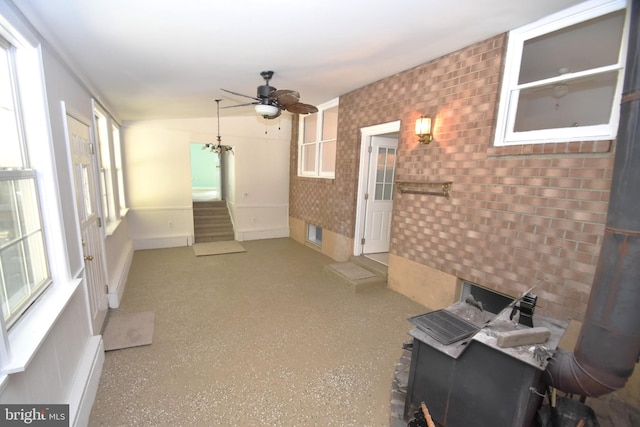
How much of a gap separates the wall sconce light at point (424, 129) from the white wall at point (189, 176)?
13.0 feet

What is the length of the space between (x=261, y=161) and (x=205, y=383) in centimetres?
507

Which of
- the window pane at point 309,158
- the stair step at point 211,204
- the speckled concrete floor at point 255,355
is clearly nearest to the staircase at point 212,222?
the stair step at point 211,204

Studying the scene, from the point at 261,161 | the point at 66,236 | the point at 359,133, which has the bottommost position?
the point at 66,236

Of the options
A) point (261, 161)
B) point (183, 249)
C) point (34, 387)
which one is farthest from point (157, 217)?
point (34, 387)

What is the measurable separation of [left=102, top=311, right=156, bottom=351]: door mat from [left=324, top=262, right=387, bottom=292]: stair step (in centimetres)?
240

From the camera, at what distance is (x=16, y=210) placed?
5.00ft

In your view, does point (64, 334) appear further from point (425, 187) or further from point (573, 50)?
point (573, 50)

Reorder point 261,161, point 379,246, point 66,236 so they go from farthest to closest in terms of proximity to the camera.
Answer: point 261,161
point 379,246
point 66,236

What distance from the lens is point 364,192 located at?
4551 mm

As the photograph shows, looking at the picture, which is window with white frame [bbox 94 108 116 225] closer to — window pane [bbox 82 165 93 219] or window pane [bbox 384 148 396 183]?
window pane [bbox 82 165 93 219]

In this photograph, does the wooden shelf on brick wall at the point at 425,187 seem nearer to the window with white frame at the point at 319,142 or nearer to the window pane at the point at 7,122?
the window with white frame at the point at 319,142

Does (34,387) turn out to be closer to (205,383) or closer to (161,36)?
(205,383)

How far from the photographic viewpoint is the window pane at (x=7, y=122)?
1461mm

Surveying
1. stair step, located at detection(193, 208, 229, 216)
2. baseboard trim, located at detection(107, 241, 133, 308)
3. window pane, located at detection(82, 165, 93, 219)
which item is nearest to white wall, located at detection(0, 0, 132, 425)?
window pane, located at detection(82, 165, 93, 219)
